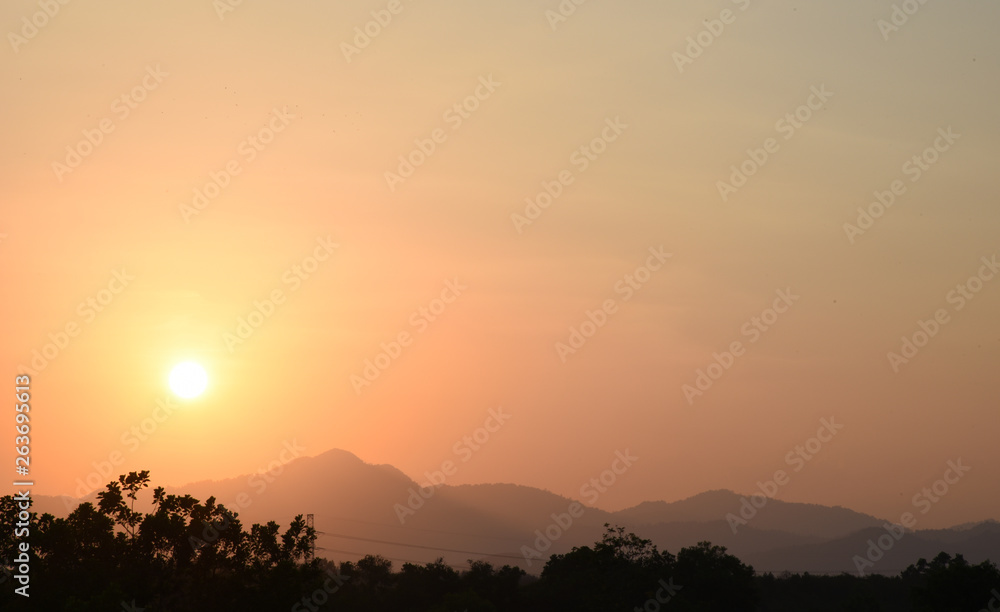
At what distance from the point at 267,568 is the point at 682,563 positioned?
67.0 meters

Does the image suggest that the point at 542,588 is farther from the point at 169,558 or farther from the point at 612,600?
the point at 169,558

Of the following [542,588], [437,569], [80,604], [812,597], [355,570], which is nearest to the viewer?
[80,604]

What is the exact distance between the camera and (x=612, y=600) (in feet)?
315

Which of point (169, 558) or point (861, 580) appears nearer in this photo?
point (169, 558)

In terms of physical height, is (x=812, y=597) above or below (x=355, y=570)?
below

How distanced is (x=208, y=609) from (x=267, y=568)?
3.83 m

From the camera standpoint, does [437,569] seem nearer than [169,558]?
No

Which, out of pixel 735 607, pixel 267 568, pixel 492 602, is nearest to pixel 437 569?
pixel 492 602

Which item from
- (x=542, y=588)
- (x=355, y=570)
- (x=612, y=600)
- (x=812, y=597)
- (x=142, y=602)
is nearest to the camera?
(x=142, y=602)

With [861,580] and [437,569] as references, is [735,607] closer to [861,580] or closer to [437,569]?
[437,569]

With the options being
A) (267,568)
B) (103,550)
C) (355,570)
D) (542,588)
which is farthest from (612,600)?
(103,550)

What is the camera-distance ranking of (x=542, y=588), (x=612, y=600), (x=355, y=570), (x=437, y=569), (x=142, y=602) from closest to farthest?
(x=142, y=602) → (x=612, y=600) → (x=542, y=588) → (x=437, y=569) → (x=355, y=570)

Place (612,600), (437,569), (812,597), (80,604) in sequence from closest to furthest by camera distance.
A: (80,604) < (612,600) < (437,569) < (812,597)

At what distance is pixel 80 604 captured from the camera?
45.8 m
